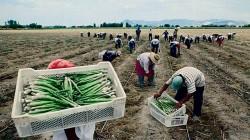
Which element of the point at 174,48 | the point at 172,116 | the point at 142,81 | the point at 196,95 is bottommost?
the point at 172,116

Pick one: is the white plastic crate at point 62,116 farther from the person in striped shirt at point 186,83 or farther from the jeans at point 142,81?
the jeans at point 142,81

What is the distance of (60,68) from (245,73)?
12.5m

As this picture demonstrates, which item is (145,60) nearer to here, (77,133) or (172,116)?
(172,116)

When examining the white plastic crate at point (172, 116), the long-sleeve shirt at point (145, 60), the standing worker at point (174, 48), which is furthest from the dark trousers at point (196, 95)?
the standing worker at point (174, 48)

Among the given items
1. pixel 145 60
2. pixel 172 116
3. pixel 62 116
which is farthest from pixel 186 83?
pixel 62 116

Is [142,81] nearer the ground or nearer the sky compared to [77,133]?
nearer the ground

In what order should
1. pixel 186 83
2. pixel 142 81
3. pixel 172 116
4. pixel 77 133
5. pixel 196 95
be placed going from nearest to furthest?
pixel 77 133
pixel 186 83
pixel 172 116
pixel 196 95
pixel 142 81

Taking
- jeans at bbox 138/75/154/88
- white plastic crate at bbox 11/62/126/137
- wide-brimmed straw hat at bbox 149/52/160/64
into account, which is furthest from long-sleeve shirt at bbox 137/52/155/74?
white plastic crate at bbox 11/62/126/137

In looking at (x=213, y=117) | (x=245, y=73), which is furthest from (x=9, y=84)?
(x=245, y=73)

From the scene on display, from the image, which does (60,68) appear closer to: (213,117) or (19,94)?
(19,94)

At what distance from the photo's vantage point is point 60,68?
3889 mm

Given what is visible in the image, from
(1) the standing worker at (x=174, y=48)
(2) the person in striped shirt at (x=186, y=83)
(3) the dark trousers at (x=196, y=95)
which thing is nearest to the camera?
(2) the person in striped shirt at (x=186, y=83)

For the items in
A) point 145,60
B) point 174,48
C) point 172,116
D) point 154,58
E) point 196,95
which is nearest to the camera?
point 172,116

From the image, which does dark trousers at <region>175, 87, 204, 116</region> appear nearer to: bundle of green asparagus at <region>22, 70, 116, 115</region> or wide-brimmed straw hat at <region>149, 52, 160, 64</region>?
wide-brimmed straw hat at <region>149, 52, 160, 64</region>
